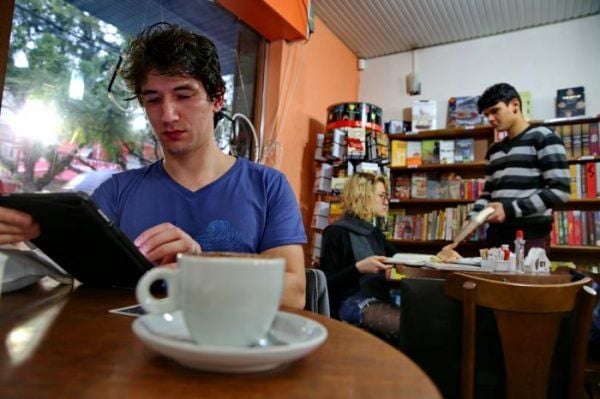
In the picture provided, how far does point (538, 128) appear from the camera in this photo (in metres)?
2.33

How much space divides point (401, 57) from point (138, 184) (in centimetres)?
392

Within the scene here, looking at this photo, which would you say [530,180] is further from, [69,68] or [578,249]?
[69,68]

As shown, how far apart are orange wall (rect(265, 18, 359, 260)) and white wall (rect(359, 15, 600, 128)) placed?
1.75ft

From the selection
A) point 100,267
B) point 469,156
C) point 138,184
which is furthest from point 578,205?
point 100,267

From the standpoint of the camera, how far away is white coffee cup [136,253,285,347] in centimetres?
33

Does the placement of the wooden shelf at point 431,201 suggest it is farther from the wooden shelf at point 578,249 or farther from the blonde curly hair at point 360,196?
the blonde curly hair at point 360,196

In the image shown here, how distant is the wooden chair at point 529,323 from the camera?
1.10 metres

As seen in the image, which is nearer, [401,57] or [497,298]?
[497,298]

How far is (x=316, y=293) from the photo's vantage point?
114 centimetres

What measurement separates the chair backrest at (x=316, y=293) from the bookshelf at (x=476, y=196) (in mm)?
2654

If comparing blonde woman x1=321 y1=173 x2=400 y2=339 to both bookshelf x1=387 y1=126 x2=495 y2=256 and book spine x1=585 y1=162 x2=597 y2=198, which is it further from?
book spine x1=585 y1=162 x2=597 y2=198

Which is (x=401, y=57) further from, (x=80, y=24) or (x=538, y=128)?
(x=80, y=24)

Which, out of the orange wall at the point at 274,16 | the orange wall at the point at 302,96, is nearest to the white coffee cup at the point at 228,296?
the orange wall at the point at 274,16

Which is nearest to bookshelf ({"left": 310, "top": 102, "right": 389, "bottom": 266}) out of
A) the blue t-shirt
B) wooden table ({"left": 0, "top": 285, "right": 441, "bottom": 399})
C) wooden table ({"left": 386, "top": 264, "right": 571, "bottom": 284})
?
wooden table ({"left": 386, "top": 264, "right": 571, "bottom": 284})
